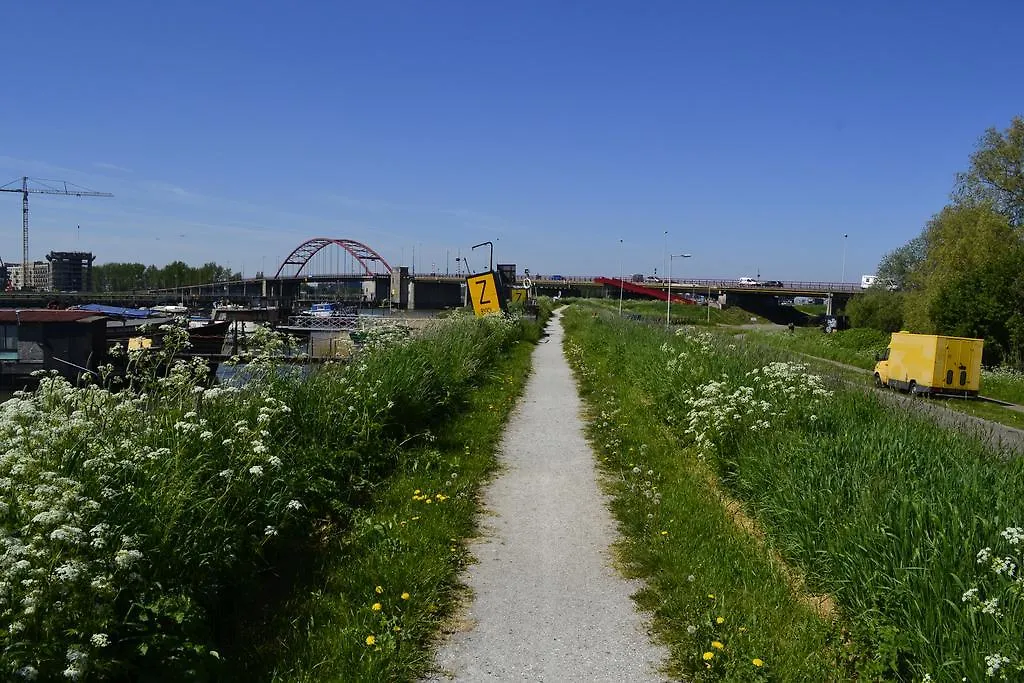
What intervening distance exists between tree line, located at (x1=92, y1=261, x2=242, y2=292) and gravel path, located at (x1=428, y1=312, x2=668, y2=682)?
7183 inches

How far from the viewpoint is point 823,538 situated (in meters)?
5.91

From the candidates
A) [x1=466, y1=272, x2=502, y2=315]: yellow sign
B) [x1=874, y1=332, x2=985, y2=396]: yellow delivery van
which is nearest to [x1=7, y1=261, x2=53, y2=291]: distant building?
[x1=466, y1=272, x2=502, y2=315]: yellow sign

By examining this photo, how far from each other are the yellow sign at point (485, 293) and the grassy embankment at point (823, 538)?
25.9 metres

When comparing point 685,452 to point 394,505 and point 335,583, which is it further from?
point 335,583

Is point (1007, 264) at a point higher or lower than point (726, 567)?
higher

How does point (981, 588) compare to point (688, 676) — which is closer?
point (981, 588)

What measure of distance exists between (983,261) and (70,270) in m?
186

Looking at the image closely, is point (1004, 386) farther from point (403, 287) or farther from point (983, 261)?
point (403, 287)

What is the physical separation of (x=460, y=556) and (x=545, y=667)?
6.62ft

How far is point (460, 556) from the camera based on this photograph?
22.5 ft

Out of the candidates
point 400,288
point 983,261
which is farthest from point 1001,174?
point 400,288

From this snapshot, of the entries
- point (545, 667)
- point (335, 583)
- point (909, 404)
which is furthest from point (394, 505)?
point (909, 404)

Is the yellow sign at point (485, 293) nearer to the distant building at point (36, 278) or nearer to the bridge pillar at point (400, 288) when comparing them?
the bridge pillar at point (400, 288)

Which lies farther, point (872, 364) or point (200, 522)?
point (872, 364)
